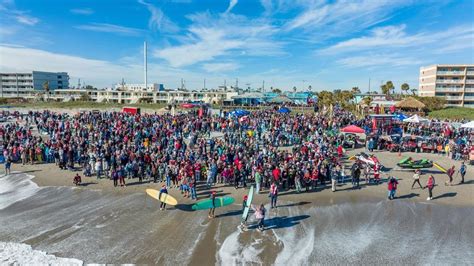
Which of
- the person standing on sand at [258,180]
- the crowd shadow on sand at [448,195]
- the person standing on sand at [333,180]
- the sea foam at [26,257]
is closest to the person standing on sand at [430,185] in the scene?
the crowd shadow on sand at [448,195]

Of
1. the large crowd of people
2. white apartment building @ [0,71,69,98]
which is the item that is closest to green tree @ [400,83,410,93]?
the large crowd of people

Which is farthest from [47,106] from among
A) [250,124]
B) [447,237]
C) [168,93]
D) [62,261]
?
[447,237]

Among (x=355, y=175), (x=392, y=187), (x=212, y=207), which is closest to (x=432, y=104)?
(x=355, y=175)

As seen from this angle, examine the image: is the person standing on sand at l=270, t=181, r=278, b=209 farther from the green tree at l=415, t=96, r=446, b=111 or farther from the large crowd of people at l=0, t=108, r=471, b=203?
the green tree at l=415, t=96, r=446, b=111

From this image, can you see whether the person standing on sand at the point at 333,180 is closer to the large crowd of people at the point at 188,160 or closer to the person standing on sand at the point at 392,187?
the large crowd of people at the point at 188,160

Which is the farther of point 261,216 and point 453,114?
point 453,114

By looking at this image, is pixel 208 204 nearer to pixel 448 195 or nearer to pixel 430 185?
pixel 430 185

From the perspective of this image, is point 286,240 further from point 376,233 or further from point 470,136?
point 470,136
